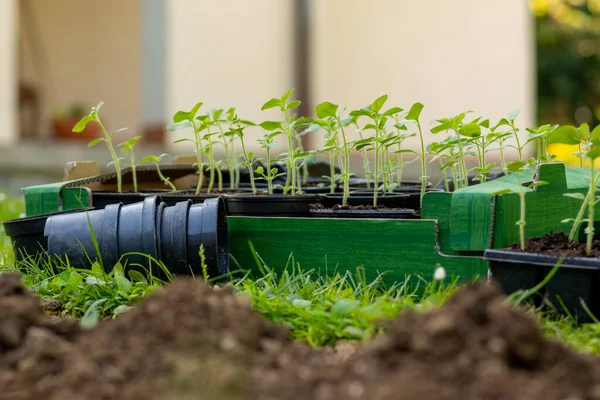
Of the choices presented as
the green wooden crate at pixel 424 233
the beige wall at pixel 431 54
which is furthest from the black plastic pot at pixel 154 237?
the beige wall at pixel 431 54

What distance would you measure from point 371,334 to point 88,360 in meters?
0.61

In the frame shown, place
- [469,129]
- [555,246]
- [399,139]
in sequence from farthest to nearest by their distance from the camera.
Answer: [399,139], [469,129], [555,246]

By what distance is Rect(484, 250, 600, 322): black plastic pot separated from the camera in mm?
1741

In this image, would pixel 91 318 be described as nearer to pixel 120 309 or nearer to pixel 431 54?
pixel 120 309

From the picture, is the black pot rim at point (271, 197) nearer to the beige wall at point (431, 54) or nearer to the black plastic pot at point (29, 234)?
the black plastic pot at point (29, 234)

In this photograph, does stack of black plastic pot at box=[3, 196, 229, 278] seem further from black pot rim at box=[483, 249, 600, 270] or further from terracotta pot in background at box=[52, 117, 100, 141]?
terracotta pot in background at box=[52, 117, 100, 141]

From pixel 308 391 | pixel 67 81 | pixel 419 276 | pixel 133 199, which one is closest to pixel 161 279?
pixel 133 199

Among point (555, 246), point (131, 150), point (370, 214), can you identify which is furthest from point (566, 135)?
point (131, 150)

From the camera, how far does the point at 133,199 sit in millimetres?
2623

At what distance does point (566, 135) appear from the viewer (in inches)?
76.9

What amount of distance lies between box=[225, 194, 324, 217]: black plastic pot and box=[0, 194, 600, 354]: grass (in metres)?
0.18

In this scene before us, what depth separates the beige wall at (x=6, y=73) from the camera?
6.15 meters

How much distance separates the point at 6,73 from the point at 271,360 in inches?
217

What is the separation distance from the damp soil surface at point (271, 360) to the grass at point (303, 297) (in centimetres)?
22
